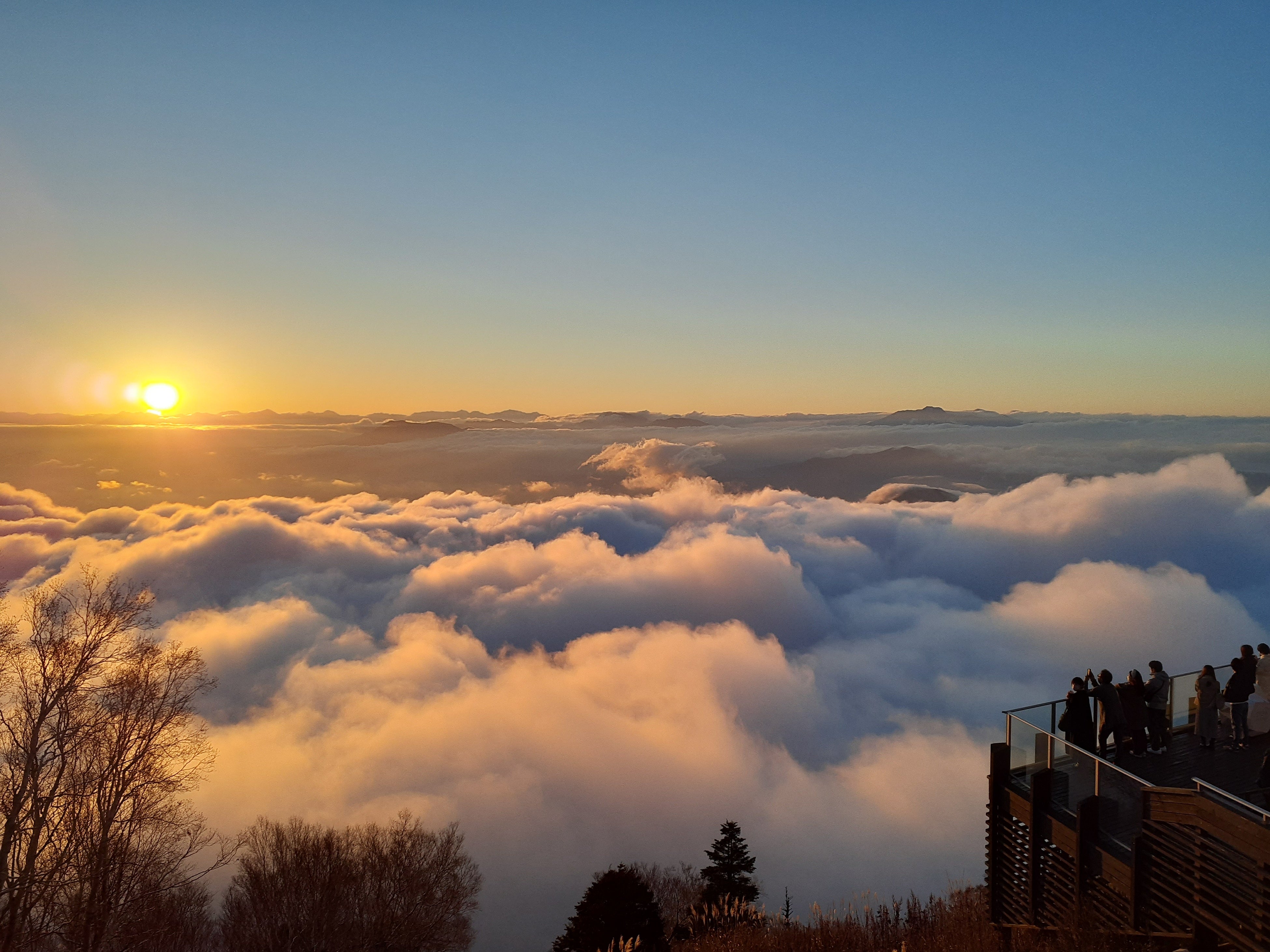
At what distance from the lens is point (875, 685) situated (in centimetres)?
17225

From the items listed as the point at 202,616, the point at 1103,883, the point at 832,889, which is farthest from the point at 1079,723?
the point at 202,616

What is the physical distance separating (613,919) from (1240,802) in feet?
78.5

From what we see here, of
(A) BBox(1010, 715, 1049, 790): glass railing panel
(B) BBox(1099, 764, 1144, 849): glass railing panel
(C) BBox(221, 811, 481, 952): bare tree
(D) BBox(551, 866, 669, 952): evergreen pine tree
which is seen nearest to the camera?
(B) BBox(1099, 764, 1144, 849): glass railing panel

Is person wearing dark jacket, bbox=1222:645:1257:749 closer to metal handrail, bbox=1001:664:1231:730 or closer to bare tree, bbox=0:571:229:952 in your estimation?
metal handrail, bbox=1001:664:1231:730

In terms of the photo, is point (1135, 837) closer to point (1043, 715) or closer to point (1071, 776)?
point (1071, 776)

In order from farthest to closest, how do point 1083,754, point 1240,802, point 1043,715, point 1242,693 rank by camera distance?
point 1043,715 < point 1242,693 < point 1083,754 < point 1240,802

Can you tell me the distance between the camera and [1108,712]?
1279 centimetres

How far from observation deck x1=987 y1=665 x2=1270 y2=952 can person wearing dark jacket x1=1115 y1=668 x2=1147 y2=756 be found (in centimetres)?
34

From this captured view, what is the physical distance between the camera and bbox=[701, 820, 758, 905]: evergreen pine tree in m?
32.8

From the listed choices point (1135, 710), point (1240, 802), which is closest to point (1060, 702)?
point (1135, 710)

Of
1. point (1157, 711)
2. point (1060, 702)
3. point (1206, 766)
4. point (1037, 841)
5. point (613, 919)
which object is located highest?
point (1157, 711)

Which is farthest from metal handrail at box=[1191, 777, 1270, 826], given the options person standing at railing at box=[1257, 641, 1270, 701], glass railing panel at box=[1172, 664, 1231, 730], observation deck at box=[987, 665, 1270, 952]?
glass railing panel at box=[1172, 664, 1231, 730]

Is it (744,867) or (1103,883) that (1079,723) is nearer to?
(1103,883)

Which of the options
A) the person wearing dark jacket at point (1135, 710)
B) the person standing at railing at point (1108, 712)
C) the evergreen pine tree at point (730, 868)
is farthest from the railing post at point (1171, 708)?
the evergreen pine tree at point (730, 868)
